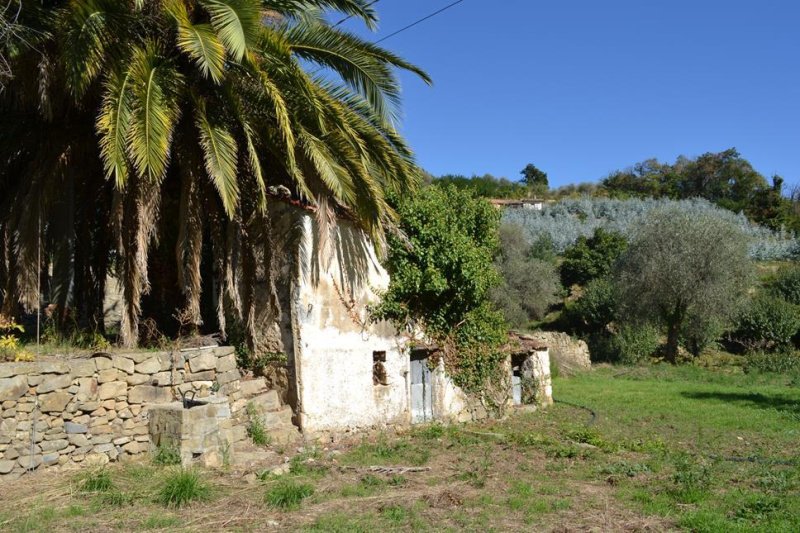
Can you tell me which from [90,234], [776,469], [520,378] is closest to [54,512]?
[90,234]

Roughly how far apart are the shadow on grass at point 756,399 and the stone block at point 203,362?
13424mm

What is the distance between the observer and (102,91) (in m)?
9.38

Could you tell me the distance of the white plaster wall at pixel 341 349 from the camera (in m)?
11.2

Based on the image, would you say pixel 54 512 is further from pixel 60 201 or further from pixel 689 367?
pixel 689 367

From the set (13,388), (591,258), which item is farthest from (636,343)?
(13,388)

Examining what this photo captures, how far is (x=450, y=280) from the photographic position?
1368 cm

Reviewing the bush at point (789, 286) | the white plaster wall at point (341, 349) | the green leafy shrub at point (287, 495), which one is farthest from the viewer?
the bush at point (789, 286)

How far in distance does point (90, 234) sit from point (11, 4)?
3.69 m

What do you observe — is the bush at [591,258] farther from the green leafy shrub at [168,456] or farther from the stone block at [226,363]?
the green leafy shrub at [168,456]

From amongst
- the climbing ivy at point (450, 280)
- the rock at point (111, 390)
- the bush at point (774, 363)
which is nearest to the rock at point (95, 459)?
the rock at point (111, 390)

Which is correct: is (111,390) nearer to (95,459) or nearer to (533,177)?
(95,459)

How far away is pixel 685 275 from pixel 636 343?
12.3 feet

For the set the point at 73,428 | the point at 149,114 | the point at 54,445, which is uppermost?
the point at 149,114

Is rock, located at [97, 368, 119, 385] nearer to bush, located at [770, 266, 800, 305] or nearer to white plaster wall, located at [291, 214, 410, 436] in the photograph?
white plaster wall, located at [291, 214, 410, 436]
